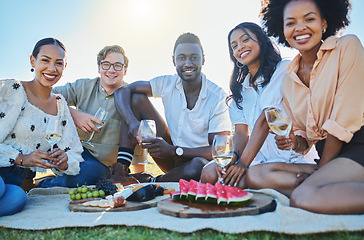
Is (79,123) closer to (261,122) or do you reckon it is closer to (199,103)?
(199,103)

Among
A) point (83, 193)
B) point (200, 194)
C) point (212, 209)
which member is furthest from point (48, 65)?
point (212, 209)

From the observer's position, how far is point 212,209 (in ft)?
9.41

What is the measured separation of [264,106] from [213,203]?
1503mm

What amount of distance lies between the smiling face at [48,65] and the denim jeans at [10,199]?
1661 millimetres

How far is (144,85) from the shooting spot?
6238mm

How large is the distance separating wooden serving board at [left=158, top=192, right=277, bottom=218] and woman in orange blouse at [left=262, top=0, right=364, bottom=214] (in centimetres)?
29

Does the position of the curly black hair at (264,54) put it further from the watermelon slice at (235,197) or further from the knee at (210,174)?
the watermelon slice at (235,197)

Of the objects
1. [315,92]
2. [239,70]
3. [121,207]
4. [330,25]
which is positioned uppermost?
[330,25]

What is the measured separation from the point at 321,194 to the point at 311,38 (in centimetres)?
→ 168

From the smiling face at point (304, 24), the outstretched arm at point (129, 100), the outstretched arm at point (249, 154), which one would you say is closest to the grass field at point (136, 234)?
the outstretched arm at point (249, 154)

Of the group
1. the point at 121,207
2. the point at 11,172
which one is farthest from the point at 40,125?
the point at 121,207

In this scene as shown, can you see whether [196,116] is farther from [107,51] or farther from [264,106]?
[107,51]

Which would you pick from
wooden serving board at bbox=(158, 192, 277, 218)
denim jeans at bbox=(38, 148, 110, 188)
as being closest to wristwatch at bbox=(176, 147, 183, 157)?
denim jeans at bbox=(38, 148, 110, 188)

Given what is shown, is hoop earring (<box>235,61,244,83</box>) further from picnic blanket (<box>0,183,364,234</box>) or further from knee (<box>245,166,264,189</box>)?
picnic blanket (<box>0,183,364,234</box>)
